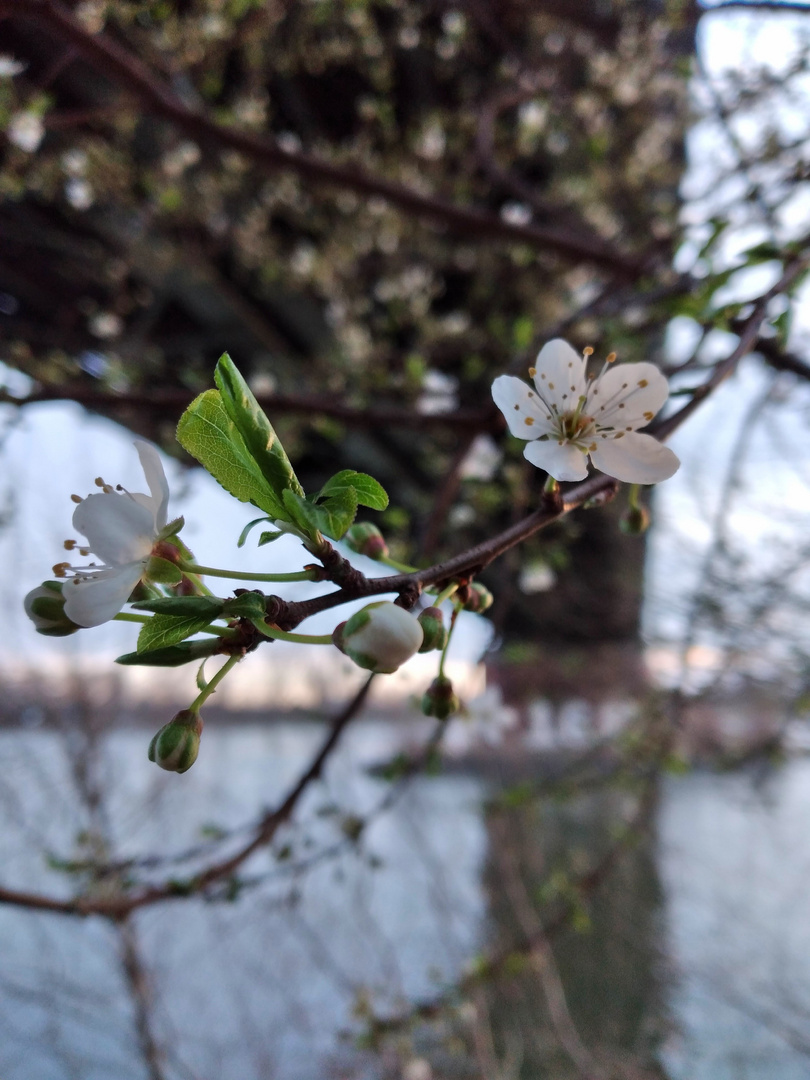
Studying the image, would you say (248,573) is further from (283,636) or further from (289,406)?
(289,406)

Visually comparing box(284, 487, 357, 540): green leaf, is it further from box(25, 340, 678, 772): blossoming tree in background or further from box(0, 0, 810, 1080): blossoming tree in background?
box(0, 0, 810, 1080): blossoming tree in background

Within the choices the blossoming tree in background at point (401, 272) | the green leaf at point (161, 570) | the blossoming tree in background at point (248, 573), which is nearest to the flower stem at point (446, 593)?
the blossoming tree in background at point (248, 573)

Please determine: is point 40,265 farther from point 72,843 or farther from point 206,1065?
point 206,1065

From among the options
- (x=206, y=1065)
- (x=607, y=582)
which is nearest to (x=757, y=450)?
(x=607, y=582)

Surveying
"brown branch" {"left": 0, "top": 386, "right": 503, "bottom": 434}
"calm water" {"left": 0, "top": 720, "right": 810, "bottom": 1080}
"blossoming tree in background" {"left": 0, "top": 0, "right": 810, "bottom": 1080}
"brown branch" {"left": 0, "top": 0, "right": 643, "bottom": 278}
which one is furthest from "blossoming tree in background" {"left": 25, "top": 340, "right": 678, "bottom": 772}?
"calm water" {"left": 0, "top": 720, "right": 810, "bottom": 1080}

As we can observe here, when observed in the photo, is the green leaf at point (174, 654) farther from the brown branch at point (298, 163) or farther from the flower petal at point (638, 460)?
the brown branch at point (298, 163)

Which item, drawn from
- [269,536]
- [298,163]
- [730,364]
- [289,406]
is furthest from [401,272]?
[269,536]
